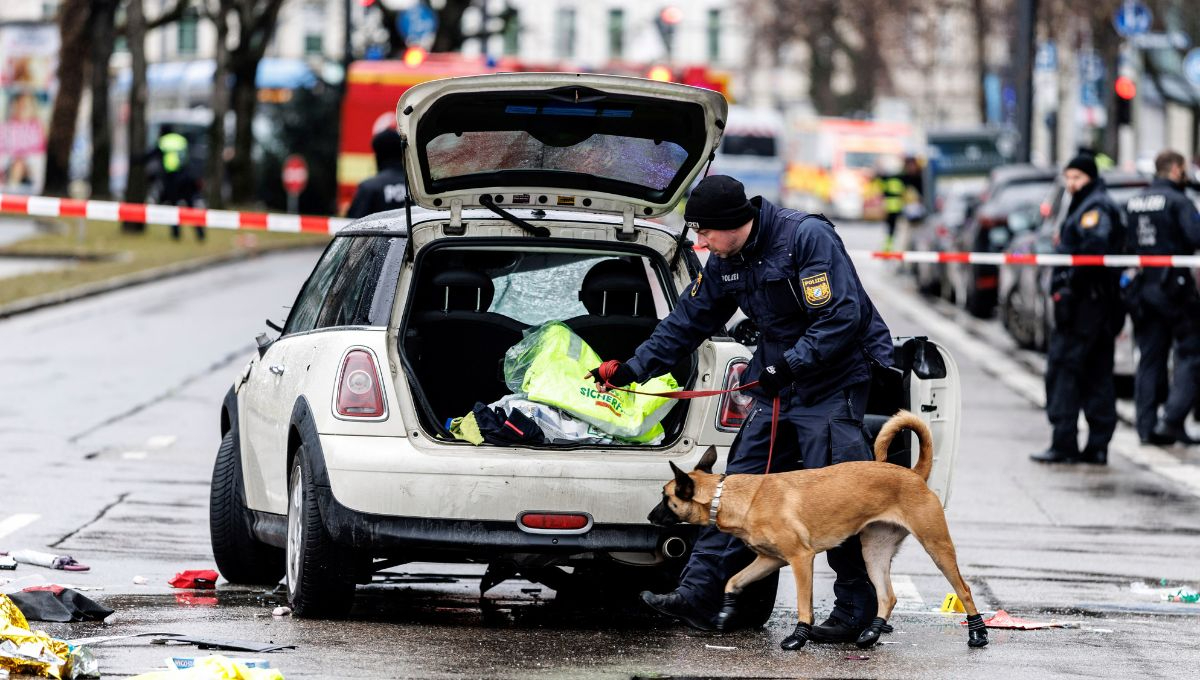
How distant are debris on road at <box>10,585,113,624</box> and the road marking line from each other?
2.09m

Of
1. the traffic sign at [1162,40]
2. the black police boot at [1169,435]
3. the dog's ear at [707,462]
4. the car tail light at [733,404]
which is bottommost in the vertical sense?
the black police boot at [1169,435]

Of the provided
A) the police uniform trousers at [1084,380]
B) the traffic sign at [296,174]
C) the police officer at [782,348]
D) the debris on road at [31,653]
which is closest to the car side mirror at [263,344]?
the police officer at [782,348]

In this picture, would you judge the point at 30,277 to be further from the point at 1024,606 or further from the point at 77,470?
the point at 1024,606

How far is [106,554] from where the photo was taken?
891 cm

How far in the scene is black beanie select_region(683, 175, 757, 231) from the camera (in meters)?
7.12

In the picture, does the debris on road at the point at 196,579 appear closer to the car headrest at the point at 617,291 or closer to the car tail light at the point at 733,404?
the car headrest at the point at 617,291

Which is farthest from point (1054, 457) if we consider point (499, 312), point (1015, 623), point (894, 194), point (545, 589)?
point (894, 194)

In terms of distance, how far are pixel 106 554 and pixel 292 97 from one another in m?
40.1

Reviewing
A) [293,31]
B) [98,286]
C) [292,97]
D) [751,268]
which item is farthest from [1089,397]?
[293,31]

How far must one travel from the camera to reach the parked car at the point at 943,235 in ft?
87.6

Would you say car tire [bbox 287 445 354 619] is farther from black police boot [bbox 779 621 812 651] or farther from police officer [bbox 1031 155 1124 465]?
police officer [bbox 1031 155 1124 465]

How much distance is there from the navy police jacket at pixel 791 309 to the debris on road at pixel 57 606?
193 cm

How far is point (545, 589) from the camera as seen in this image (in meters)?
8.71

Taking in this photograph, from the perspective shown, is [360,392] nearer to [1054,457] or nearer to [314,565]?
[314,565]
